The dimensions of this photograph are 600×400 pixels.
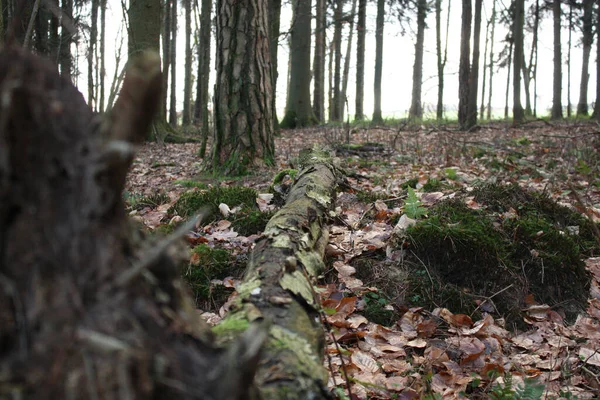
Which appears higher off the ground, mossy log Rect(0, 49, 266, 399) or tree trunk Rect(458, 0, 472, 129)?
tree trunk Rect(458, 0, 472, 129)

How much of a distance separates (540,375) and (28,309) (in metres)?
2.38

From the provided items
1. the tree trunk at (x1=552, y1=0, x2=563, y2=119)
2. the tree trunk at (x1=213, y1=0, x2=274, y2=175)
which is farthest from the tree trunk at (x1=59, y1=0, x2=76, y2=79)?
the tree trunk at (x1=552, y1=0, x2=563, y2=119)

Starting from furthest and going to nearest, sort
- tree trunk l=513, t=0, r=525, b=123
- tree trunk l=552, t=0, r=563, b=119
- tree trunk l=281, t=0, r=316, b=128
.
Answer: tree trunk l=552, t=0, r=563, b=119 < tree trunk l=281, t=0, r=316, b=128 < tree trunk l=513, t=0, r=525, b=123

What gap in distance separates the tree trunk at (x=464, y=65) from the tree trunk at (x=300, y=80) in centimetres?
428

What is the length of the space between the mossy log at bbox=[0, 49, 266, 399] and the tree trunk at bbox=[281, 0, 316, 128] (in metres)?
12.8

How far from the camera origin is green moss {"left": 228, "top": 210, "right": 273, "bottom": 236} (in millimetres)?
3574

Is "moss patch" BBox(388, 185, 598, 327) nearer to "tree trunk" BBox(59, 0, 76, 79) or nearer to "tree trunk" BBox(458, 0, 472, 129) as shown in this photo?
"tree trunk" BBox(59, 0, 76, 79)

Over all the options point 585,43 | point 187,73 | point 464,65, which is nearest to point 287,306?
point 464,65

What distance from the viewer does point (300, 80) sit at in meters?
13.4

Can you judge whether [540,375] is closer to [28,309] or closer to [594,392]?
[594,392]

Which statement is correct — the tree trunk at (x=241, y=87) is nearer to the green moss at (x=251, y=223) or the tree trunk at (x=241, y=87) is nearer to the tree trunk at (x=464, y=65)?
the green moss at (x=251, y=223)

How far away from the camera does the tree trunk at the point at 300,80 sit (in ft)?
43.7

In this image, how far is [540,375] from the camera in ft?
7.63

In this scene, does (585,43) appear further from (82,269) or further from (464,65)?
(82,269)
